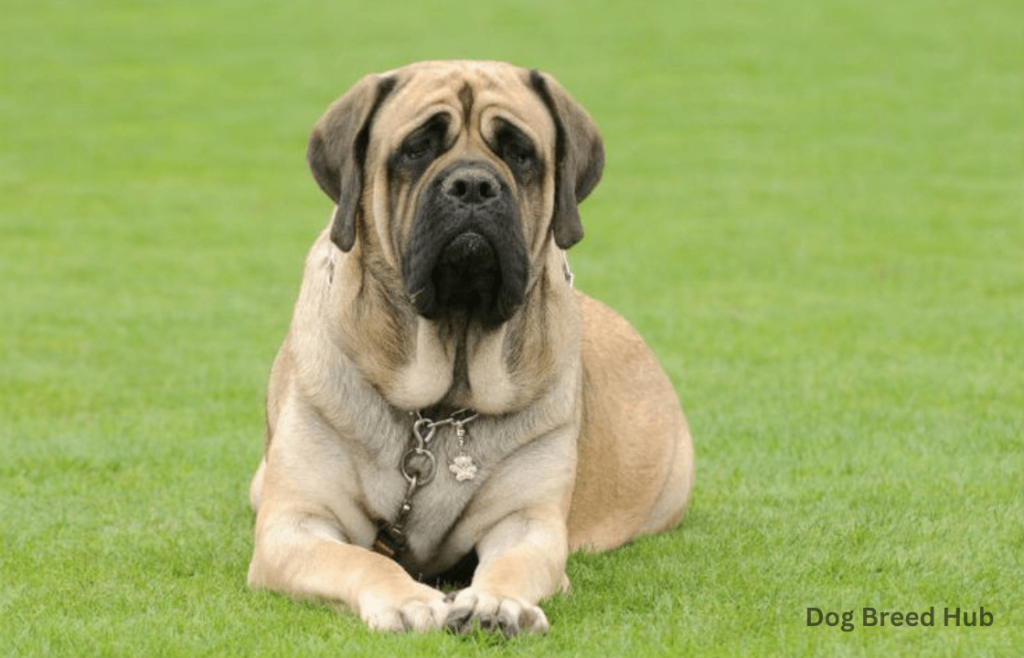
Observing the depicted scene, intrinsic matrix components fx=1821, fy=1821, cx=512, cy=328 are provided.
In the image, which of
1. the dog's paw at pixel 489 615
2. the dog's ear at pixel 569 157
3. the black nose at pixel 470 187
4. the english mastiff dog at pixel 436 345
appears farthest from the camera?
the dog's ear at pixel 569 157

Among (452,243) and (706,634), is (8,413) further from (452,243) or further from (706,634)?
(706,634)

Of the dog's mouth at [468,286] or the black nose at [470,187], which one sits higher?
the black nose at [470,187]

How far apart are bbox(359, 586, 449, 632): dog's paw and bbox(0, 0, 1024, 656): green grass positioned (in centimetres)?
12

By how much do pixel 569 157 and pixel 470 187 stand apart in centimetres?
67

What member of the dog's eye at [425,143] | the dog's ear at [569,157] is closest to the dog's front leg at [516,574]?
the dog's ear at [569,157]

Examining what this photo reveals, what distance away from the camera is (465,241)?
5.65 metres

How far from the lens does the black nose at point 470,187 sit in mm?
5609

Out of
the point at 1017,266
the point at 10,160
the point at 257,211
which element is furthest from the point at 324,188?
the point at 10,160

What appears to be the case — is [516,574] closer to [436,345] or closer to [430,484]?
[430,484]

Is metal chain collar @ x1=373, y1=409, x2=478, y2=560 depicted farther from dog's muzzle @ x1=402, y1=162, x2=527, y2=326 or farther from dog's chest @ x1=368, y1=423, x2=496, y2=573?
dog's muzzle @ x1=402, y1=162, x2=527, y2=326

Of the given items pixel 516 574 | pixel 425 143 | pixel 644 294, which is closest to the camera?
pixel 516 574

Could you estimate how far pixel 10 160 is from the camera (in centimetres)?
2120

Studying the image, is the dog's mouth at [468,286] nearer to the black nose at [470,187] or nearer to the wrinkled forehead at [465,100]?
the black nose at [470,187]

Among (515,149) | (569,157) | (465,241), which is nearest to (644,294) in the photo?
(569,157)
